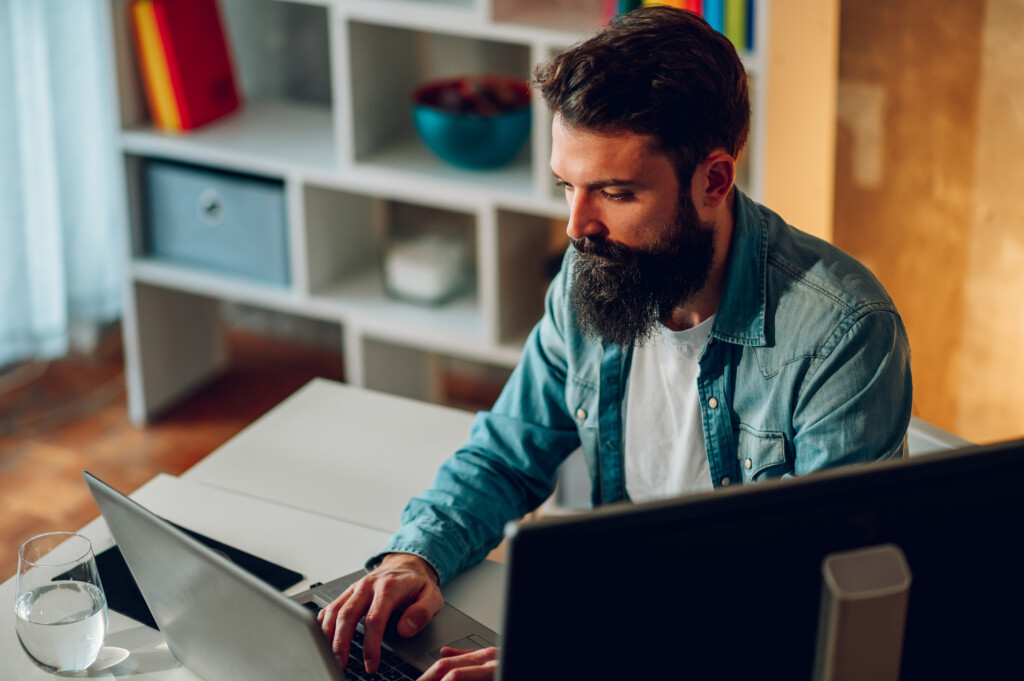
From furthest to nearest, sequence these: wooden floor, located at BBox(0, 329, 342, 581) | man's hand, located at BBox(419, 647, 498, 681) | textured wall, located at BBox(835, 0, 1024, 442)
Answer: wooden floor, located at BBox(0, 329, 342, 581) < textured wall, located at BBox(835, 0, 1024, 442) < man's hand, located at BBox(419, 647, 498, 681)

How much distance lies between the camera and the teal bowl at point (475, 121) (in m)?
2.53

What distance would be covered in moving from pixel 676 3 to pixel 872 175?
1.88 feet

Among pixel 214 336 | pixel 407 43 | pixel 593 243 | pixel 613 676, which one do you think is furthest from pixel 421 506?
pixel 214 336

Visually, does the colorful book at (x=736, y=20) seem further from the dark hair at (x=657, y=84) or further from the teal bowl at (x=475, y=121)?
the dark hair at (x=657, y=84)

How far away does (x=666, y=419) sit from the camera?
1.48m

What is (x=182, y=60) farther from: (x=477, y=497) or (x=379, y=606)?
(x=379, y=606)

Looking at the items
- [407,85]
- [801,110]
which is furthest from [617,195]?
[407,85]

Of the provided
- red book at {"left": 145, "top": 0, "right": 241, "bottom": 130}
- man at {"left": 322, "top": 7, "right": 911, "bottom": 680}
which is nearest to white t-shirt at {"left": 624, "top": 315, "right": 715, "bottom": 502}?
man at {"left": 322, "top": 7, "right": 911, "bottom": 680}

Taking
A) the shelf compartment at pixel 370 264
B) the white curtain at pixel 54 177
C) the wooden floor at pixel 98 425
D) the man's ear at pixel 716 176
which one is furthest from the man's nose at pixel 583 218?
the white curtain at pixel 54 177

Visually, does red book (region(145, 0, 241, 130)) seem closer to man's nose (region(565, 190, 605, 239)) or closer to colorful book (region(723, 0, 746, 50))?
colorful book (region(723, 0, 746, 50))

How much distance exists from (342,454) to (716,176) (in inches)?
26.1

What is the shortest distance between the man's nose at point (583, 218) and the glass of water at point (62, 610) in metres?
0.60

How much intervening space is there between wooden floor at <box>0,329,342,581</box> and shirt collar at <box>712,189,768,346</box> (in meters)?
1.76

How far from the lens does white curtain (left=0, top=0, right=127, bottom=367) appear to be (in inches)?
120
